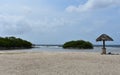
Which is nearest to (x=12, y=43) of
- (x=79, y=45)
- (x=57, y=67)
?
(x=79, y=45)

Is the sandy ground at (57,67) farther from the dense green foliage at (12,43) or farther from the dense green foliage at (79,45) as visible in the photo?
the dense green foliage at (12,43)

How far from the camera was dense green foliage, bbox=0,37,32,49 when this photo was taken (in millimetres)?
97688

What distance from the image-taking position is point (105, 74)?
44.2 ft

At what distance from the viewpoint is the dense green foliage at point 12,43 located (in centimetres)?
9769

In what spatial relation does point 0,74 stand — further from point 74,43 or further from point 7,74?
point 74,43

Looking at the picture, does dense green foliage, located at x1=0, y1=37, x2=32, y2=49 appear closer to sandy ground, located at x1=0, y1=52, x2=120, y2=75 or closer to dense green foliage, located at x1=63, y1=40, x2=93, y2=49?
dense green foliage, located at x1=63, y1=40, x2=93, y2=49

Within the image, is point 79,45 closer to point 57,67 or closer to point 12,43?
point 12,43

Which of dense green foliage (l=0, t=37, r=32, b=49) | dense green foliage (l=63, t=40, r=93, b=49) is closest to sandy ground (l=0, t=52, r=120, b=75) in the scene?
dense green foliage (l=63, t=40, r=93, b=49)

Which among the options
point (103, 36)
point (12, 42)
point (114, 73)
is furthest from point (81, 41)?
point (114, 73)

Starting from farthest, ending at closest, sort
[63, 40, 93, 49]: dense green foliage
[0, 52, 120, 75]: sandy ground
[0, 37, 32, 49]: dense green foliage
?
[0, 37, 32, 49]: dense green foliage, [63, 40, 93, 49]: dense green foliage, [0, 52, 120, 75]: sandy ground

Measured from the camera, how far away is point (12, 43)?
10588 centimetres

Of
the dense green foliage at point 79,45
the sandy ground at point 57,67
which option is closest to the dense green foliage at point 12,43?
the dense green foliage at point 79,45

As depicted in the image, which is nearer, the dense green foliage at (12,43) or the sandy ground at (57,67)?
the sandy ground at (57,67)

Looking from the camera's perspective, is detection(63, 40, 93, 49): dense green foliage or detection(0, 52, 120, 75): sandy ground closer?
detection(0, 52, 120, 75): sandy ground
